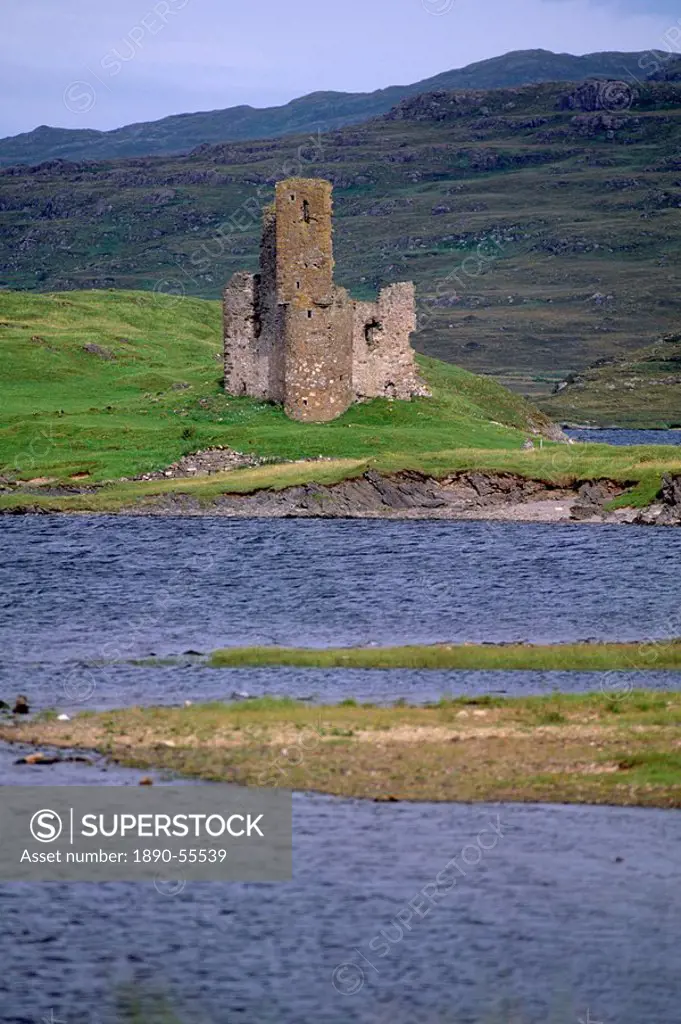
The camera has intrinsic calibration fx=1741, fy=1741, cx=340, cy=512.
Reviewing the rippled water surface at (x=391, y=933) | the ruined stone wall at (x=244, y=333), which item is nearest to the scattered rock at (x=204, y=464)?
the ruined stone wall at (x=244, y=333)

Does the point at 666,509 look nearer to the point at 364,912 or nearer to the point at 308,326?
the point at 308,326

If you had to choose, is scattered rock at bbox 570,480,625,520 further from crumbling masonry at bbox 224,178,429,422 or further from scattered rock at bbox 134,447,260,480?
scattered rock at bbox 134,447,260,480

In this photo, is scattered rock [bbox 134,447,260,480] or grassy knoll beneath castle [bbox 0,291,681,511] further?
scattered rock [bbox 134,447,260,480]

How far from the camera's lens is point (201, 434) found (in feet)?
252

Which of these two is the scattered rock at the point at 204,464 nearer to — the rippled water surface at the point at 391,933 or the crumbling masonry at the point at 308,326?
the crumbling masonry at the point at 308,326

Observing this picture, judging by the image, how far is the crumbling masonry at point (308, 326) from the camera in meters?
76.5

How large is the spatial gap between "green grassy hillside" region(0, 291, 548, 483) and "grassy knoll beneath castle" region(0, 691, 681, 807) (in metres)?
41.5

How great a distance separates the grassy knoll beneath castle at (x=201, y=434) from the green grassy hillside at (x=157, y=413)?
0.09 m

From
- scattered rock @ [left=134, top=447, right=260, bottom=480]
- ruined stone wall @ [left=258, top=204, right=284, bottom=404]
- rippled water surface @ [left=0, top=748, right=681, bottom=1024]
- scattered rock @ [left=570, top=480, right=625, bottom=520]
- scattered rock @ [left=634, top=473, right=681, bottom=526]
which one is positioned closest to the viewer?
rippled water surface @ [left=0, top=748, right=681, bottom=1024]

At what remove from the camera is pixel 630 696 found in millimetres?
32688

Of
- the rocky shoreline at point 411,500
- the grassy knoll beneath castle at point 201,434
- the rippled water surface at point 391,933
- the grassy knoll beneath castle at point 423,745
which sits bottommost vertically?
the rocky shoreline at point 411,500

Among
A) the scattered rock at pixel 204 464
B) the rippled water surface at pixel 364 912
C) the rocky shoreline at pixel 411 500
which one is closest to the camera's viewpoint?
the rippled water surface at pixel 364 912

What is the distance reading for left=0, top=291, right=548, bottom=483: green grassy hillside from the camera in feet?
245

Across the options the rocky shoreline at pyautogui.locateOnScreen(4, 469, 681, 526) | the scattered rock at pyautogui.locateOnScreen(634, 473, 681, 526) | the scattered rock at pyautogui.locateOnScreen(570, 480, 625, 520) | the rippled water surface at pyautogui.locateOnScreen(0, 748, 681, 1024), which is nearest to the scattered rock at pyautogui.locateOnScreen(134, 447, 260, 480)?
the rocky shoreline at pyautogui.locateOnScreen(4, 469, 681, 526)
